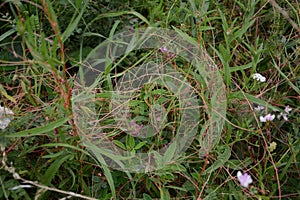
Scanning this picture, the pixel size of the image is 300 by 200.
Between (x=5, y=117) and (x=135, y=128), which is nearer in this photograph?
(x=5, y=117)

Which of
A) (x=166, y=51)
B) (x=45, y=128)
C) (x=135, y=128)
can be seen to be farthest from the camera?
(x=166, y=51)

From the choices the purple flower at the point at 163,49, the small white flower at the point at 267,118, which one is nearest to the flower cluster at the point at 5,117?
the purple flower at the point at 163,49

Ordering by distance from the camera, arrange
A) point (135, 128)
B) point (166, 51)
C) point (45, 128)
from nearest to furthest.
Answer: point (45, 128), point (135, 128), point (166, 51)

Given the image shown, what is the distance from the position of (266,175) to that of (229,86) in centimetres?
33

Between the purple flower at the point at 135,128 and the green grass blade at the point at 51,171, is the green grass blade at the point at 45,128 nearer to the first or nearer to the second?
the green grass blade at the point at 51,171

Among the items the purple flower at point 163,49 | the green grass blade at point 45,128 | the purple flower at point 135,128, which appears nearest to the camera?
the green grass blade at point 45,128

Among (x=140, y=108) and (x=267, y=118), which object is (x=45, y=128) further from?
(x=267, y=118)

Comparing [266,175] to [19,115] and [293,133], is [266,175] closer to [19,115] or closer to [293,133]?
[293,133]

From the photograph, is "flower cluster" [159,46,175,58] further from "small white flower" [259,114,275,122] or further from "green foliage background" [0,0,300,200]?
"small white flower" [259,114,275,122]

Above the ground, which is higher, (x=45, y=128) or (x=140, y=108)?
(x=45, y=128)

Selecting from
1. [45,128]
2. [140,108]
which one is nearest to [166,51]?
[140,108]

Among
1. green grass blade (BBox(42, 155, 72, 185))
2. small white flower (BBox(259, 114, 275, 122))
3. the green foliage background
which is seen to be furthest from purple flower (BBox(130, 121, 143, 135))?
small white flower (BBox(259, 114, 275, 122))

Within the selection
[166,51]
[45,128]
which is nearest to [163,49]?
[166,51]

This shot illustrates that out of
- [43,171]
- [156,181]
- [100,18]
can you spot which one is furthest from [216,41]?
[43,171]
